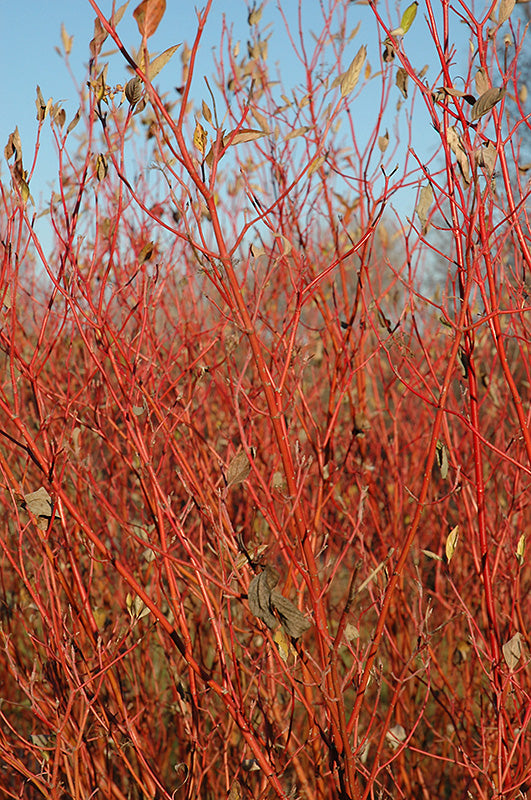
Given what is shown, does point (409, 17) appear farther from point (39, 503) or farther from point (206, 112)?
point (39, 503)

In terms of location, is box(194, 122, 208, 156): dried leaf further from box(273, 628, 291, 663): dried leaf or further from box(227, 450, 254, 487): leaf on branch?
box(273, 628, 291, 663): dried leaf

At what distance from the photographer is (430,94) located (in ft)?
4.26

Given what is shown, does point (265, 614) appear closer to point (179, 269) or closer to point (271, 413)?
point (271, 413)

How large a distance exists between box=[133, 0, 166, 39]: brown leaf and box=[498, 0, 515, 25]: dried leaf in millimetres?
671

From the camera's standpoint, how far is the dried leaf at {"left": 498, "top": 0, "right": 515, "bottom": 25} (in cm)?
129

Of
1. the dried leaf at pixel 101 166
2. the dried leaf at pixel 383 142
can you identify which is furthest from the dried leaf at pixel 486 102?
the dried leaf at pixel 101 166

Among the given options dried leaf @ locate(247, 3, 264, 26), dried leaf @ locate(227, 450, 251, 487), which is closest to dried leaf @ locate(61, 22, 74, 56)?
dried leaf @ locate(247, 3, 264, 26)

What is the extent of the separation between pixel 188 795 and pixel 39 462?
846mm

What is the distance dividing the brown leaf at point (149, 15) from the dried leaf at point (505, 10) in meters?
0.67

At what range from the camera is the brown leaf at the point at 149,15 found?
1037mm

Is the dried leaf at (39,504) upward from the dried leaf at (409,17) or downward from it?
downward

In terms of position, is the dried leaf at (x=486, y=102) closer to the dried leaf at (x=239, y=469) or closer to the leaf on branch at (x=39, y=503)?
the dried leaf at (x=239, y=469)

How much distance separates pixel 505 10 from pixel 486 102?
0.26 meters

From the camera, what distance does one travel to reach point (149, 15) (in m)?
1.05
